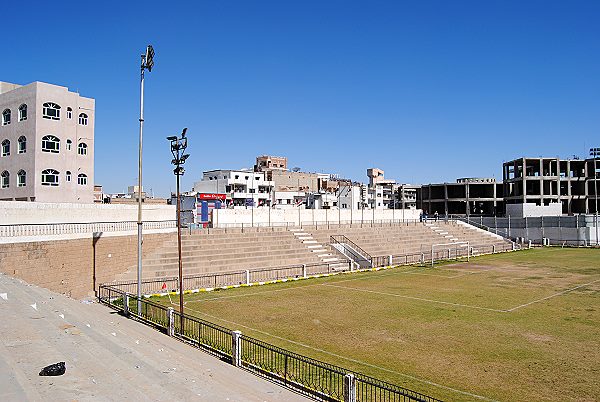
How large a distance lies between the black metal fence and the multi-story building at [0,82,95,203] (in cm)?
2416

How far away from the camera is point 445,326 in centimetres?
2292

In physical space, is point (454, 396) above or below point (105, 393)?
below

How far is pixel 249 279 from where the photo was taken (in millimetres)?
36469

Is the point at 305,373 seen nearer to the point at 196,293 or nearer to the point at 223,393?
the point at 223,393

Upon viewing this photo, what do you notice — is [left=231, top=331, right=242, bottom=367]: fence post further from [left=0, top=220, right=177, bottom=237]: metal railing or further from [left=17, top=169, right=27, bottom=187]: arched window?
[left=17, top=169, right=27, bottom=187]: arched window

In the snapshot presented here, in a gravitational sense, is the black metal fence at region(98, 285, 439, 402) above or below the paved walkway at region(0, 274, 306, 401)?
below

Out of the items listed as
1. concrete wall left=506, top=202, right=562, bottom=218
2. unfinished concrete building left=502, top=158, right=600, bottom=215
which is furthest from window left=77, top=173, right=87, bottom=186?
unfinished concrete building left=502, top=158, right=600, bottom=215

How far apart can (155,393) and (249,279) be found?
A: 24.9m

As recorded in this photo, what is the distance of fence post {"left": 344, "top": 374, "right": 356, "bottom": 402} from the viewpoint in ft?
40.0

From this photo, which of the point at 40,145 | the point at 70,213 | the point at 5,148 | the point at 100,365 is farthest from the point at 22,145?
the point at 100,365

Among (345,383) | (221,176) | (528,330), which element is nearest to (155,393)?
(345,383)

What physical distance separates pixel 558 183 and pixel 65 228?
98437 mm

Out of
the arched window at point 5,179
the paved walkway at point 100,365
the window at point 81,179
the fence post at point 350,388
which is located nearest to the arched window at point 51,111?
the window at point 81,179

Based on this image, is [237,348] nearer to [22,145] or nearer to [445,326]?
[445,326]
